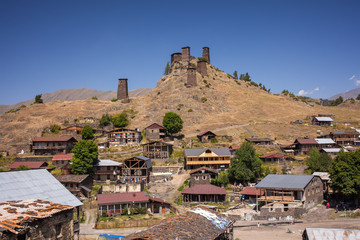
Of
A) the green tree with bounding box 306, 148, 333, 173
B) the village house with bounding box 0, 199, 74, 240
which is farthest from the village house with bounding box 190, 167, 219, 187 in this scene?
the village house with bounding box 0, 199, 74, 240

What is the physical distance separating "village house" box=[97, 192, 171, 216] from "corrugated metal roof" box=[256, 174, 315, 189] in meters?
14.9

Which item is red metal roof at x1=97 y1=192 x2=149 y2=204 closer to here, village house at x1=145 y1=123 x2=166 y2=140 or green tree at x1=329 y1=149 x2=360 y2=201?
green tree at x1=329 y1=149 x2=360 y2=201

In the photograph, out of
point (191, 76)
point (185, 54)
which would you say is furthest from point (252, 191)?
point (185, 54)

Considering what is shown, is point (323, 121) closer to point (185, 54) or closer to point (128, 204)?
point (185, 54)

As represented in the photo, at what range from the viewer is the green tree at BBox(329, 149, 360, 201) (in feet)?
138

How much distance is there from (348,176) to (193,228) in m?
32.4

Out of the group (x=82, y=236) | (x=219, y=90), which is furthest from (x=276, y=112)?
(x=82, y=236)

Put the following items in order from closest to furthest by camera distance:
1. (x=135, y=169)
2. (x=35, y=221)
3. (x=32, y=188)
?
(x=35, y=221) → (x=32, y=188) → (x=135, y=169)

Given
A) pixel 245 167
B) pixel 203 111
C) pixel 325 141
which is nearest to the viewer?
pixel 245 167

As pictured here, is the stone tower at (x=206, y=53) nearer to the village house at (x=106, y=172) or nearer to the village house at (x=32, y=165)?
the village house at (x=106, y=172)

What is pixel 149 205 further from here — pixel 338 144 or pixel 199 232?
pixel 338 144

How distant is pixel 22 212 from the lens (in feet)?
53.4

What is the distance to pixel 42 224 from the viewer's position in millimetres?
16641

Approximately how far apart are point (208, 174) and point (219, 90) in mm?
79415
